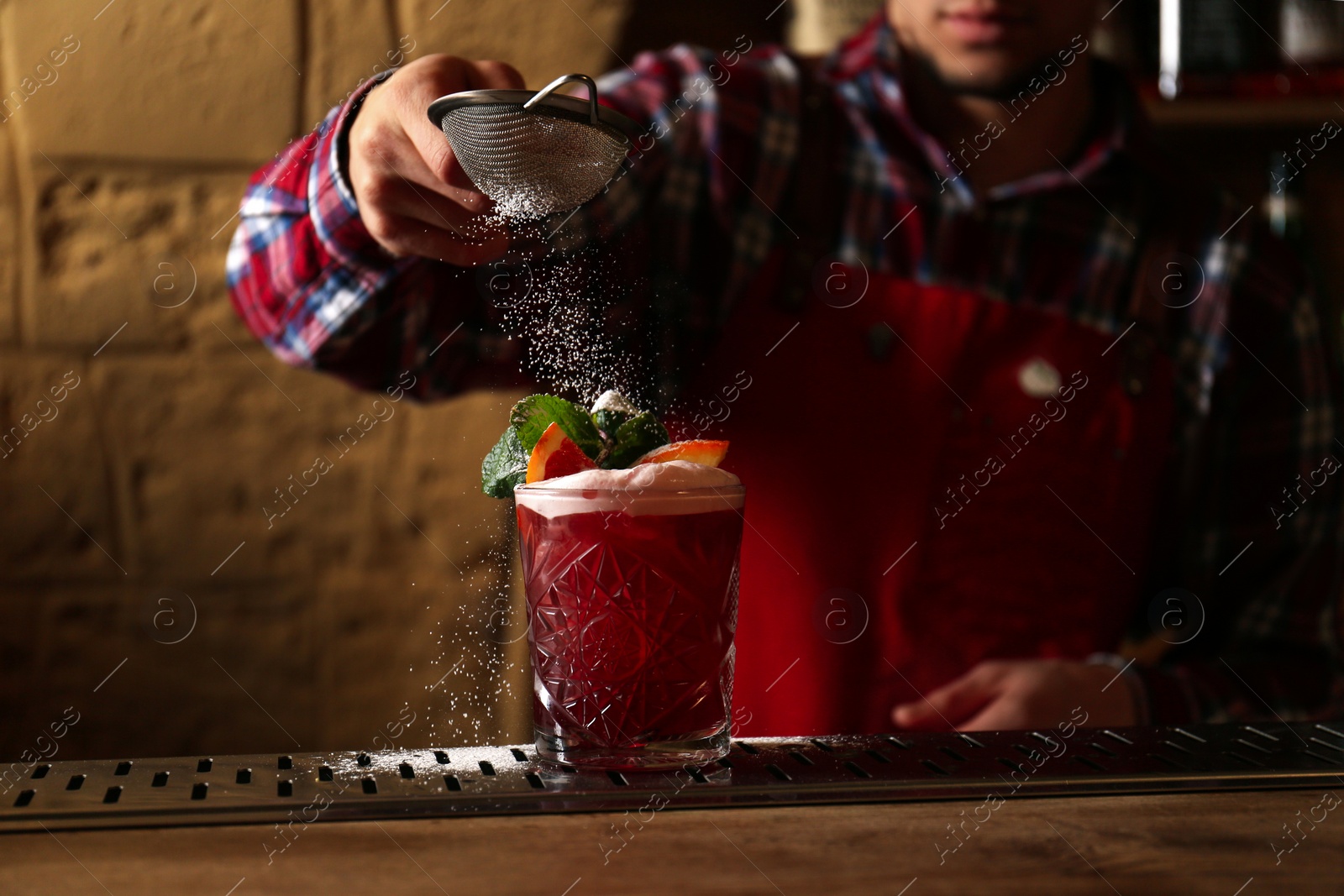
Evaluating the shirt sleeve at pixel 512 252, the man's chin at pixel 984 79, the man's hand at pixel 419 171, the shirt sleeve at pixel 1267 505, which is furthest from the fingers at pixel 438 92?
the shirt sleeve at pixel 1267 505

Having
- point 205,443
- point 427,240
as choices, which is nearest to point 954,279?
point 427,240

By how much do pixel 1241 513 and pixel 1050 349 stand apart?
33cm

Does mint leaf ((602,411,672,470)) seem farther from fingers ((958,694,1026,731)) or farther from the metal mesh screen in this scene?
fingers ((958,694,1026,731))

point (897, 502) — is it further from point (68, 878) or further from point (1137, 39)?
point (68, 878)

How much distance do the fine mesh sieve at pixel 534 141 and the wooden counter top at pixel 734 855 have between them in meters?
0.43

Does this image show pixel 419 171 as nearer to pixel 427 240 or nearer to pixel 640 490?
pixel 427 240

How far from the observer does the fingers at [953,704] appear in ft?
4.37

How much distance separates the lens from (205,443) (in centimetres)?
122

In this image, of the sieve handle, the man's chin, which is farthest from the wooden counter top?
the man's chin

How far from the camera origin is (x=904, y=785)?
2.40 ft

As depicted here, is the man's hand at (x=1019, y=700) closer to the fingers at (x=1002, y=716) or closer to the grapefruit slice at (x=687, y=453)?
the fingers at (x=1002, y=716)

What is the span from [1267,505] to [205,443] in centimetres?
123

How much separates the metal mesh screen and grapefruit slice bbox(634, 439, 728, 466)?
0.21m

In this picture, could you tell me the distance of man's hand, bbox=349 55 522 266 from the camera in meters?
0.91
